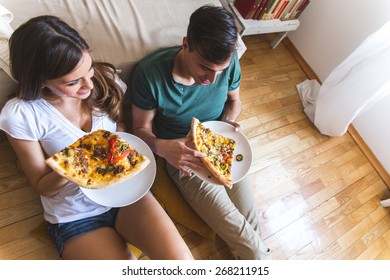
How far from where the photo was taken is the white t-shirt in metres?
0.94

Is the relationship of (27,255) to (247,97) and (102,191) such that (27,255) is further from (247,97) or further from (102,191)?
(247,97)

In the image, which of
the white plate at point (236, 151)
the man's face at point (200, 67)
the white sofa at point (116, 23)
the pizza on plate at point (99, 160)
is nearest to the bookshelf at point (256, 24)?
the white sofa at point (116, 23)

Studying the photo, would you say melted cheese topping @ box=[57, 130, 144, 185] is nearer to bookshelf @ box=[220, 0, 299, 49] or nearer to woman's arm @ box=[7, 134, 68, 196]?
woman's arm @ box=[7, 134, 68, 196]

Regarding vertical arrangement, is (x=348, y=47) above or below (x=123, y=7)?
above

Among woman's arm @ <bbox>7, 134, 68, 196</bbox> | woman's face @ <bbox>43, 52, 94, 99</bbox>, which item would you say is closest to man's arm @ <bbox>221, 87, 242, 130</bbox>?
woman's face @ <bbox>43, 52, 94, 99</bbox>

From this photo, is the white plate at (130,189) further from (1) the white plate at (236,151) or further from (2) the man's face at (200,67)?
(2) the man's face at (200,67)

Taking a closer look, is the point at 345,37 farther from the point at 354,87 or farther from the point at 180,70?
the point at 180,70

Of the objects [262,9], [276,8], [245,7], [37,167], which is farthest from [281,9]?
[37,167]

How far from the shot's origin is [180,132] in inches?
56.3

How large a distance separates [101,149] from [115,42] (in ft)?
1.83

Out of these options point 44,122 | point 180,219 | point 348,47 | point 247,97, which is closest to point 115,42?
point 44,122

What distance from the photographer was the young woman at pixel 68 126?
33.0 inches

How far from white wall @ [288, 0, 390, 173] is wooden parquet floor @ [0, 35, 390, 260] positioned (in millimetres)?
171

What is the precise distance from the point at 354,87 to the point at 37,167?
82.6 inches
